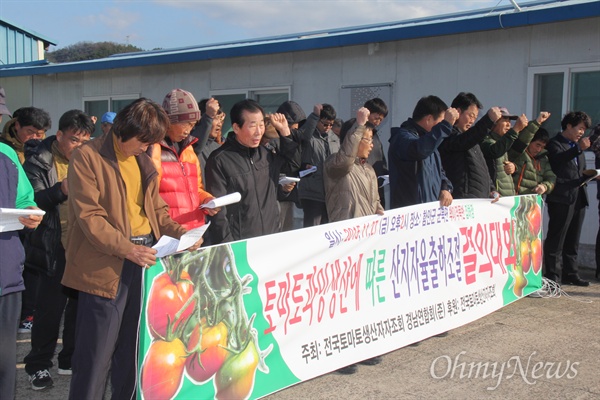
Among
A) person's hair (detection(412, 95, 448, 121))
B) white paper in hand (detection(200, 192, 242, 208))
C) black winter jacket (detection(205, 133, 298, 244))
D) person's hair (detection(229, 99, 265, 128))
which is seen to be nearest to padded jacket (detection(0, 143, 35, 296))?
white paper in hand (detection(200, 192, 242, 208))

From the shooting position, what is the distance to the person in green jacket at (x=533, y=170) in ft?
24.2

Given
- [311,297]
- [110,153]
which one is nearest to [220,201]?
[110,153]

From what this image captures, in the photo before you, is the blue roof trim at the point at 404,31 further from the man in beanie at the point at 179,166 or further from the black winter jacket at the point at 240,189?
the man in beanie at the point at 179,166

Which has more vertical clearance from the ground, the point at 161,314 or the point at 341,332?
the point at 161,314

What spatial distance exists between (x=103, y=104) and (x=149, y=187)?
470 inches

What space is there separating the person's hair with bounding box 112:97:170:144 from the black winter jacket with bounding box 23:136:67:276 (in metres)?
1.25

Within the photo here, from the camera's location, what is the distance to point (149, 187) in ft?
11.4

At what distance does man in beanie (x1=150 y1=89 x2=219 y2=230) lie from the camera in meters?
3.99

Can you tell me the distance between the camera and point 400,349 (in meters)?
5.20

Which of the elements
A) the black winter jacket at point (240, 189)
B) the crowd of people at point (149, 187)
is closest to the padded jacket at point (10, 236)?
the crowd of people at point (149, 187)

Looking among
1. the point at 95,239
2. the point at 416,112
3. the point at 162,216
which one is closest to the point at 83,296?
the point at 95,239

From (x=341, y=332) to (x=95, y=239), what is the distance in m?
2.02

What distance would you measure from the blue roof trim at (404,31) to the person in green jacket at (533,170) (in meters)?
1.95

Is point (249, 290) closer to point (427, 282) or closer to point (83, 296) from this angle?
point (83, 296)
